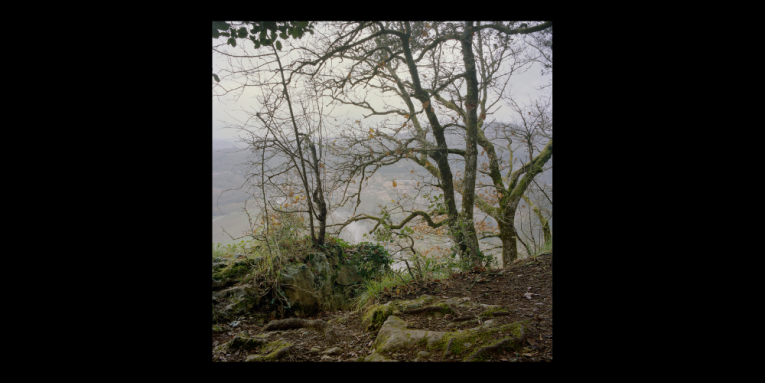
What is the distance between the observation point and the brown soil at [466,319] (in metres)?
1.76

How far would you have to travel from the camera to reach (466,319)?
7.09 feet

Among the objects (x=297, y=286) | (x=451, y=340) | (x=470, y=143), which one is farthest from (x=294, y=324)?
(x=470, y=143)

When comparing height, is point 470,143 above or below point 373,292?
above

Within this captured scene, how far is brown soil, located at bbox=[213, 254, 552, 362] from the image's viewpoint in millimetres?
1760

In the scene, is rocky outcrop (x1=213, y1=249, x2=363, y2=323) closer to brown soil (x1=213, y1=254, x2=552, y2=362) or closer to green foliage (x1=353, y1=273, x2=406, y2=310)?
brown soil (x1=213, y1=254, x2=552, y2=362)

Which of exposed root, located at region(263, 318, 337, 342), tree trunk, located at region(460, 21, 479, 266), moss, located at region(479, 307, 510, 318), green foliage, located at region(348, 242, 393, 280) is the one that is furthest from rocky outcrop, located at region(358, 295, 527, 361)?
tree trunk, located at region(460, 21, 479, 266)

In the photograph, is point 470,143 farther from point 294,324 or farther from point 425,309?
point 294,324

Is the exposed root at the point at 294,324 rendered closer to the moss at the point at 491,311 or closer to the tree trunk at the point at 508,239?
the moss at the point at 491,311

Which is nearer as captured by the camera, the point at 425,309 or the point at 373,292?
the point at 425,309

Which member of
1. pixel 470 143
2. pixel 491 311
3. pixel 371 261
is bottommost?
pixel 491 311
